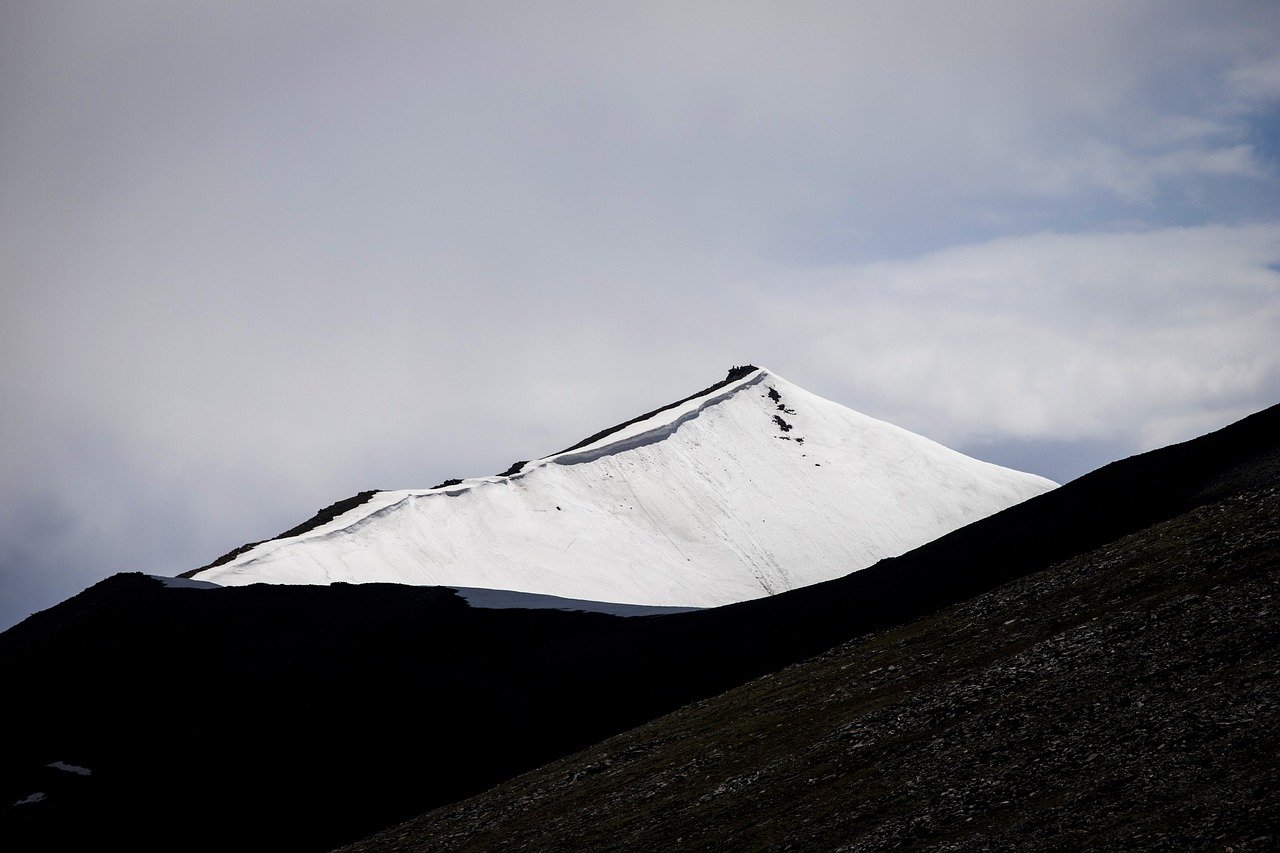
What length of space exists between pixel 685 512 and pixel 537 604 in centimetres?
6619

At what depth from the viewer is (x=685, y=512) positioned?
148 m

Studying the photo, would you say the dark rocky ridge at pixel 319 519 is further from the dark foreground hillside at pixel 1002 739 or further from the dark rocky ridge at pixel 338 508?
the dark foreground hillside at pixel 1002 739

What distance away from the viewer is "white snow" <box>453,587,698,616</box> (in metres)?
81.0

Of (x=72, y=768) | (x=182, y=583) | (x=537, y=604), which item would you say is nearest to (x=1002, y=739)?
(x=72, y=768)

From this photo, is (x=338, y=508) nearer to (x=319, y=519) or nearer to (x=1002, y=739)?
(x=319, y=519)

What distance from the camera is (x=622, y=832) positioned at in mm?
38281

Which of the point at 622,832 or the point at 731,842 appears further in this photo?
the point at 622,832

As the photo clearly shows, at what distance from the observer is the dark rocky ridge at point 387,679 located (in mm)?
55156

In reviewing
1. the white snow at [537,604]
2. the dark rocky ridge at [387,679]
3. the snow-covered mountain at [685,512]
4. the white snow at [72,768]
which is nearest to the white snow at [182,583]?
the dark rocky ridge at [387,679]

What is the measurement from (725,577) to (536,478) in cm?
2702

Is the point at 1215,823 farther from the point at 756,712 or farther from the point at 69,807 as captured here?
the point at 69,807

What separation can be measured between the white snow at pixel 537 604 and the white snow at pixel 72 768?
91.7ft

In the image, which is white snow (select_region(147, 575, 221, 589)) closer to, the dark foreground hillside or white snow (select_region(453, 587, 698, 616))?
white snow (select_region(453, 587, 698, 616))

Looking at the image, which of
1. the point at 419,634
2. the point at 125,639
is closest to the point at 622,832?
the point at 419,634
